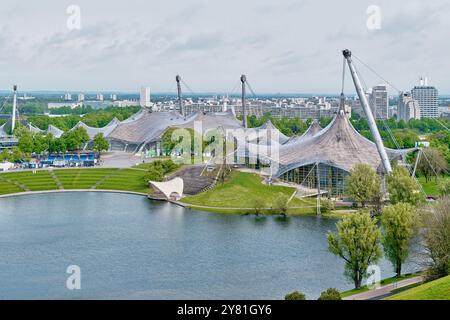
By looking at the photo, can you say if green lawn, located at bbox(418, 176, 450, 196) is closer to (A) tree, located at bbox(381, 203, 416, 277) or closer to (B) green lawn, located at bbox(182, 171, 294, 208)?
(B) green lawn, located at bbox(182, 171, 294, 208)

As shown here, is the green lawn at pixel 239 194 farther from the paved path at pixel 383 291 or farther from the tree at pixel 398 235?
the paved path at pixel 383 291

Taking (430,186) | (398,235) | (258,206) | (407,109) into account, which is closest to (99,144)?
(258,206)

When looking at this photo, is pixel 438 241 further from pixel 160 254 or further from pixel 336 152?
pixel 336 152

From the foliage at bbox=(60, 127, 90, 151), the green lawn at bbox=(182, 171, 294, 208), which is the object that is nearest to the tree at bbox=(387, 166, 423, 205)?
the green lawn at bbox=(182, 171, 294, 208)

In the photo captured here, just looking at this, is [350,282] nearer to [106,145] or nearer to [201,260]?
[201,260]
